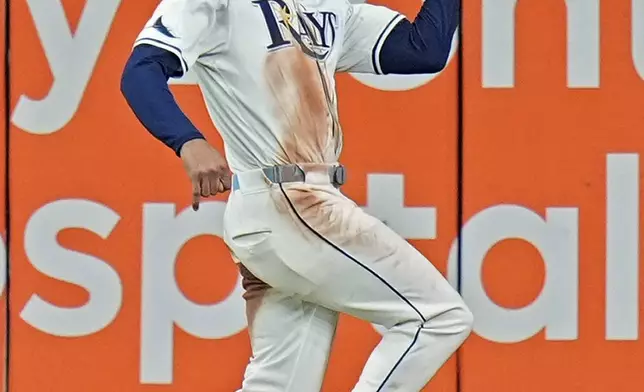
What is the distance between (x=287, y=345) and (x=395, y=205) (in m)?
0.88

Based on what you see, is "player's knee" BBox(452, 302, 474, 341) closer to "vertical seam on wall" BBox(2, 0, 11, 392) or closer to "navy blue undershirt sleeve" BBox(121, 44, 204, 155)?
"navy blue undershirt sleeve" BBox(121, 44, 204, 155)

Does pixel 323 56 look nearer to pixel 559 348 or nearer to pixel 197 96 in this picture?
pixel 197 96

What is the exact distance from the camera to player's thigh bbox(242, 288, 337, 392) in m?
1.43

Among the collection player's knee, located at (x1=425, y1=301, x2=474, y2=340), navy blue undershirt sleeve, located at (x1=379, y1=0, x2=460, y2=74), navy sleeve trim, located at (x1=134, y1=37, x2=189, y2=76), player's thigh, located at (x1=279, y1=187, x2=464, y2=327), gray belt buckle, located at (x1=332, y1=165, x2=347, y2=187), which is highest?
navy blue undershirt sleeve, located at (x1=379, y1=0, x2=460, y2=74)

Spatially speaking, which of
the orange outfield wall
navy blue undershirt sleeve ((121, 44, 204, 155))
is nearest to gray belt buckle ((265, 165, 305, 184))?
navy blue undershirt sleeve ((121, 44, 204, 155))

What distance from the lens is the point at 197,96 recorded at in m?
2.27

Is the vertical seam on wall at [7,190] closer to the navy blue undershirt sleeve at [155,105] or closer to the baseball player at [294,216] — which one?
the baseball player at [294,216]

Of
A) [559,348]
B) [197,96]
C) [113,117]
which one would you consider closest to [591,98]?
[559,348]

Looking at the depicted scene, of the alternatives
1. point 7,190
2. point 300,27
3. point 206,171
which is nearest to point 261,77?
point 300,27

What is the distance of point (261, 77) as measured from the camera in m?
1.38

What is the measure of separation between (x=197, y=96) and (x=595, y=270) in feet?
3.38

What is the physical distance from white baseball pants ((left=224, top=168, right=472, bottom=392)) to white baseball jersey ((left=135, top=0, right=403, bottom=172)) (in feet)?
0.15

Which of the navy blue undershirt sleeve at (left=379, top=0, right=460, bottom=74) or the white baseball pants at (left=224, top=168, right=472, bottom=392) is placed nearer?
the white baseball pants at (left=224, top=168, right=472, bottom=392)

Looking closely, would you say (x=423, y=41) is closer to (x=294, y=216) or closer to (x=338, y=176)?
(x=338, y=176)
